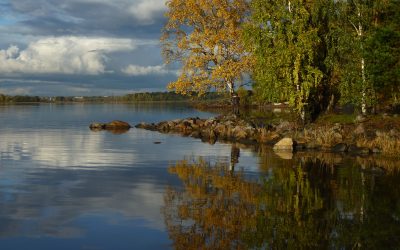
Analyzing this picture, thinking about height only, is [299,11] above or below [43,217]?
above

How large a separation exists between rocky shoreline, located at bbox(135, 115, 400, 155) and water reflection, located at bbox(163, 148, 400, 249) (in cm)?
923

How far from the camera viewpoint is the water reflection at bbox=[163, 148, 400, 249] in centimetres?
1515

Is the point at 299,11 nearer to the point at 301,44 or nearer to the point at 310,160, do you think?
the point at 301,44

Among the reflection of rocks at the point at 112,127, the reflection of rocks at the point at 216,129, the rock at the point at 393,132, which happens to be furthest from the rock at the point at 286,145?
the reflection of rocks at the point at 112,127

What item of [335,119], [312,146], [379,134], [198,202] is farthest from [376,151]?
[198,202]

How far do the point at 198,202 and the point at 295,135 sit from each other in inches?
1020

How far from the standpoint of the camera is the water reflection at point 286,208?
15148 millimetres

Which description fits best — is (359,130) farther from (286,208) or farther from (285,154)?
(286,208)

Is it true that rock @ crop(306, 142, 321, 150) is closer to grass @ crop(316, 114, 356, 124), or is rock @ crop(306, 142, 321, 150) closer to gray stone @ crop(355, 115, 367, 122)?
gray stone @ crop(355, 115, 367, 122)

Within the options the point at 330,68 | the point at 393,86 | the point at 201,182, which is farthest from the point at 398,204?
the point at 330,68

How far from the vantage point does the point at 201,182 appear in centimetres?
2509

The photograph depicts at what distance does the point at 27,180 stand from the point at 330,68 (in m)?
36.1

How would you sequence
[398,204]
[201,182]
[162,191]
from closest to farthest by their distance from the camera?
[398,204] → [162,191] → [201,182]

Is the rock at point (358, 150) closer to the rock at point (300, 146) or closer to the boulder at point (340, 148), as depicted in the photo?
the boulder at point (340, 148)
